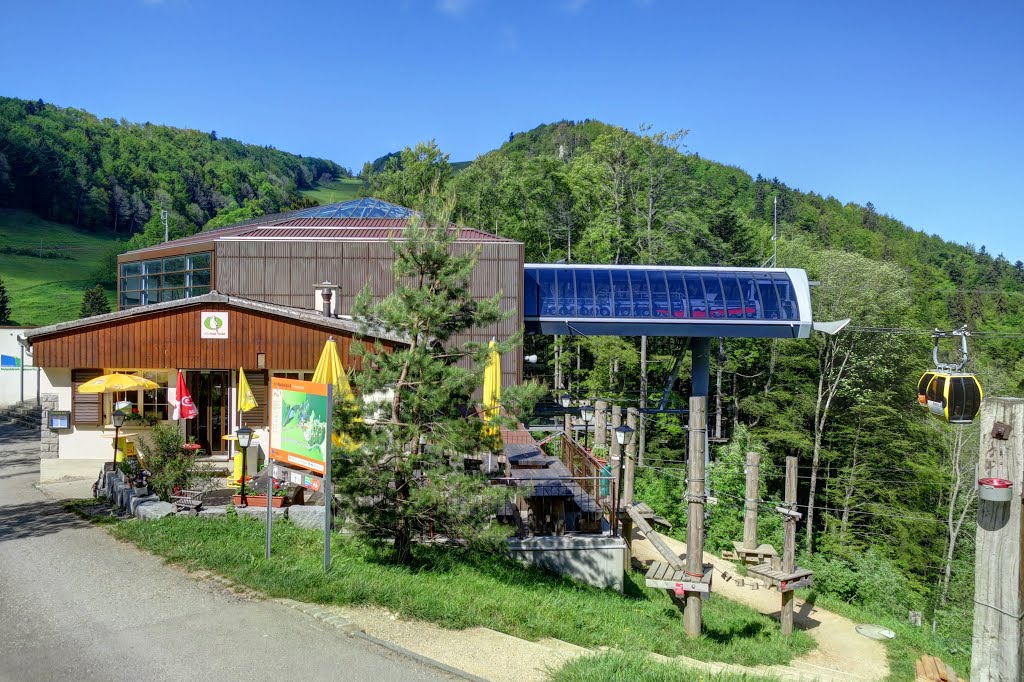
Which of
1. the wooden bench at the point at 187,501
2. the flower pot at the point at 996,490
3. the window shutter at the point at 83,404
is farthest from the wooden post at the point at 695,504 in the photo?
the window shutter at the point at 83,404

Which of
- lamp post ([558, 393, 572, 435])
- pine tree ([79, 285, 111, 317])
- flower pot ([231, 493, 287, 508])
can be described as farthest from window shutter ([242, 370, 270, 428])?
pine tree ([79, 285, 111, 317])

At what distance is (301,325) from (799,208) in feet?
277

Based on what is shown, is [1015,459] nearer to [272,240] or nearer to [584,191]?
[272,240]

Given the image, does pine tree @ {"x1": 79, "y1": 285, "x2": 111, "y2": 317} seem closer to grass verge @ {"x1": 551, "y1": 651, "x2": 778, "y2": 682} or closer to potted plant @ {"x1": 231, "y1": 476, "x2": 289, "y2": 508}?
potted plant @ {"x1": 231, "y1": 476, "x2": 289, "y2": 508}

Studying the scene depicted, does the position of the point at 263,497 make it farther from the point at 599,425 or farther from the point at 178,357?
the point at 599,425

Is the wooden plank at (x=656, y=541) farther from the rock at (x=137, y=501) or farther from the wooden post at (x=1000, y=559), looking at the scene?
the rock at (x=137, y=501)

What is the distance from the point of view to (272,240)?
23281mm

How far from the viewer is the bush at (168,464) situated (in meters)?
13.0

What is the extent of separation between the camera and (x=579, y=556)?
1259cm

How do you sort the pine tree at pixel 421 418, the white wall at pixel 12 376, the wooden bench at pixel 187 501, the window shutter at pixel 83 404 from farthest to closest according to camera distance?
the white wall at pixel 12 376, the window shutter at pixel 83 404, the wooden bench at pixel 187 501, the pine tree at pixel 421 418

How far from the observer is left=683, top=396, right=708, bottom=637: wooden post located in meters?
11.1

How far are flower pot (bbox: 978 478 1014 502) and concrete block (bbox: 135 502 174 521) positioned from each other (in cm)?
1205

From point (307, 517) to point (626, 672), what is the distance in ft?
22.1

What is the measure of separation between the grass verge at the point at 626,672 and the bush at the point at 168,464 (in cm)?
850
